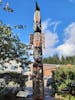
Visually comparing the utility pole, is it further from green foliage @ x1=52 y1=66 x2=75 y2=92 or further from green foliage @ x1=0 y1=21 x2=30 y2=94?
green foliage @ x1=52 y1=66 x2=75 y2=92

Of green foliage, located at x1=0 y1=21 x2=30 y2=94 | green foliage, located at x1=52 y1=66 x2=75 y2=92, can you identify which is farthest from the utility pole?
green foliage, located at x1=52 y1=66 x2=75 y2=92

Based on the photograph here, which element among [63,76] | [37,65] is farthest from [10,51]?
[63,76]

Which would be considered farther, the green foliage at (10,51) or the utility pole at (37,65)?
the utility pole at (37,65)

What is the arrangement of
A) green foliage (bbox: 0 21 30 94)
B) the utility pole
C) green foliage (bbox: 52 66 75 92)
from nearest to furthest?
green foliage (bbox: 0 21 30 94) < the utility pole < green foliage (bbox: 52 66 75 92)

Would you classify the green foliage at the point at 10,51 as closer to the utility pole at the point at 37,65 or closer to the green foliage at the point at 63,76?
the utility pole at the point at 37,65

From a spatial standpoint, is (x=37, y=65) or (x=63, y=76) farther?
(x=63, y=76)

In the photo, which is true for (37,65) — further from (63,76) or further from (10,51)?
(63,76)

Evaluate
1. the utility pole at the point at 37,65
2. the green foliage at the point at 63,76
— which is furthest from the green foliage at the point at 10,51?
the green foliage at the point at 63,76

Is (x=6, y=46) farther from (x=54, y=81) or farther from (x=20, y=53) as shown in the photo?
(x=54, y=81)

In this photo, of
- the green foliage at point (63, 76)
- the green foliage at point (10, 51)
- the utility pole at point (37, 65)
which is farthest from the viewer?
the green foliage at point (63, 76)

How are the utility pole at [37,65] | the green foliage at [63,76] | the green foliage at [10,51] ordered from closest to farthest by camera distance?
the green foliage at [10,51] < the utility pole at [37,65] < the green foliage at [63,76]

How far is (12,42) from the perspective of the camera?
59.7 ft

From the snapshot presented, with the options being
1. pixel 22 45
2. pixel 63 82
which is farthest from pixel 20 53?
pixel 63 82

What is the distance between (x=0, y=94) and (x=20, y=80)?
245 centimetres
